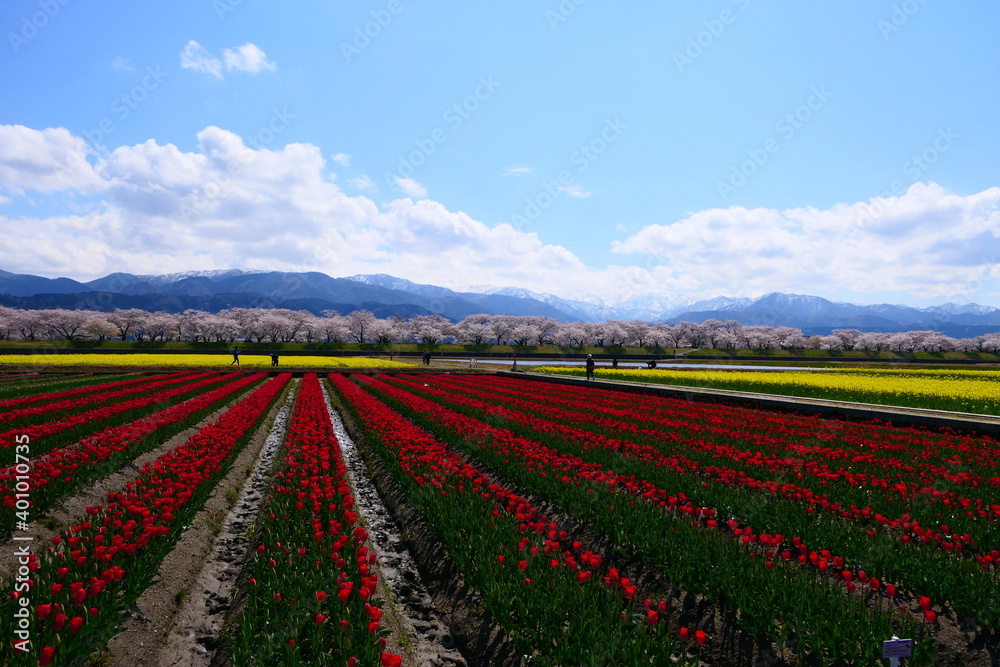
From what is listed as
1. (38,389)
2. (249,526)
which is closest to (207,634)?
(249,526)

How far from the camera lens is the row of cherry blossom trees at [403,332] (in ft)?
416

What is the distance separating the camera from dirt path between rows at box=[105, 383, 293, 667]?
5.05 m

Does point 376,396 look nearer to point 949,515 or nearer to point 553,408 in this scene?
point 553,408

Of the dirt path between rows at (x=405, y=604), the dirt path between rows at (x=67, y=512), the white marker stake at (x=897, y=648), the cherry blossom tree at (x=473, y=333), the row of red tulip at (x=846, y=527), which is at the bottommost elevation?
the dirt path between rows at (x=405, y=604)

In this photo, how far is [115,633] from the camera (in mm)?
4848

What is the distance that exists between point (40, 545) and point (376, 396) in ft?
63.8

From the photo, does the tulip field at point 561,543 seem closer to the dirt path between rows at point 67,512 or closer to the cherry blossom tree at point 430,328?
the dirt path between rows at point 67,512

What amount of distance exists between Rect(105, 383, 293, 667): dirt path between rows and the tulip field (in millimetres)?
89

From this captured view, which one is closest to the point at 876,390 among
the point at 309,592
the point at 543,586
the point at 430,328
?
the point at 543,586

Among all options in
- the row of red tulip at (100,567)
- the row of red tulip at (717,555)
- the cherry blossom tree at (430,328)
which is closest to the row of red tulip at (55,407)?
the row of red tulip at (100,567)

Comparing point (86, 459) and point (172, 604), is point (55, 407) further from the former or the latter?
point (172, 604)

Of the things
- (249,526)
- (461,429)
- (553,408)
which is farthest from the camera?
(553,408)

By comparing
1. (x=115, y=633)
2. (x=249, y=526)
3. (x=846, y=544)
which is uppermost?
(x=846, y=544)

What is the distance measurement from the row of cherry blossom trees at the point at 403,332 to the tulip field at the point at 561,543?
12642cm
